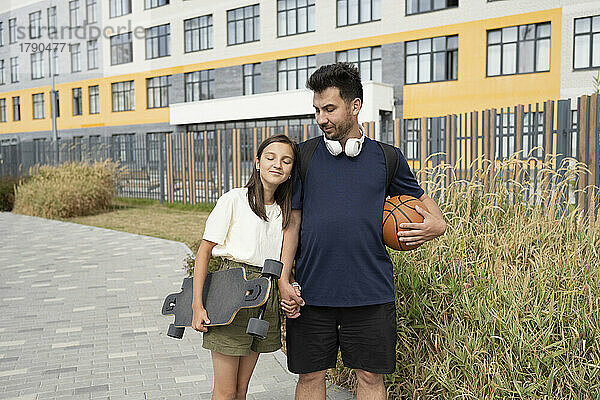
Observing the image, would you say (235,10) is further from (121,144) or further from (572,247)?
(572,247)

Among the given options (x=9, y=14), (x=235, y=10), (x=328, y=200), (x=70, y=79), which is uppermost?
(x=9, y=14)

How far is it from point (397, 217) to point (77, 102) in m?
47.8

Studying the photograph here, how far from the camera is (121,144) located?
74.6 feet

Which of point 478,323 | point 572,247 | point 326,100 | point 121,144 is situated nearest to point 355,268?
point 326,100

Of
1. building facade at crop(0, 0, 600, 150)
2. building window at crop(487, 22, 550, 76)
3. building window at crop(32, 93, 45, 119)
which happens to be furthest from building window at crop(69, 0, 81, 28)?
building window at crop(487, 22, 550, 76)

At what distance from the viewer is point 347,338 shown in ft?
10.4

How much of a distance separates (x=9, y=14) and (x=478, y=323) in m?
58.7

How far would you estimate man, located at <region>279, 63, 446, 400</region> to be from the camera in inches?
120

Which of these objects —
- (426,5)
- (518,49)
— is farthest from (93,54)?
(518,49)

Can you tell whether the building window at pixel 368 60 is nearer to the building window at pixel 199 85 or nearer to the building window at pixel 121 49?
the building window at pixel 199 85

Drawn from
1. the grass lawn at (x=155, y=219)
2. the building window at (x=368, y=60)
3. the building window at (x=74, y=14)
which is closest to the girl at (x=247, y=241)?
the grass lawn at (x=155, y=219)

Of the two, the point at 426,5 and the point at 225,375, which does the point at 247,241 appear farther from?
the point at 426,5

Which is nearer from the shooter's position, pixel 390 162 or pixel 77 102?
pixel 390 162

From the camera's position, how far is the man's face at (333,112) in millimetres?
3010
